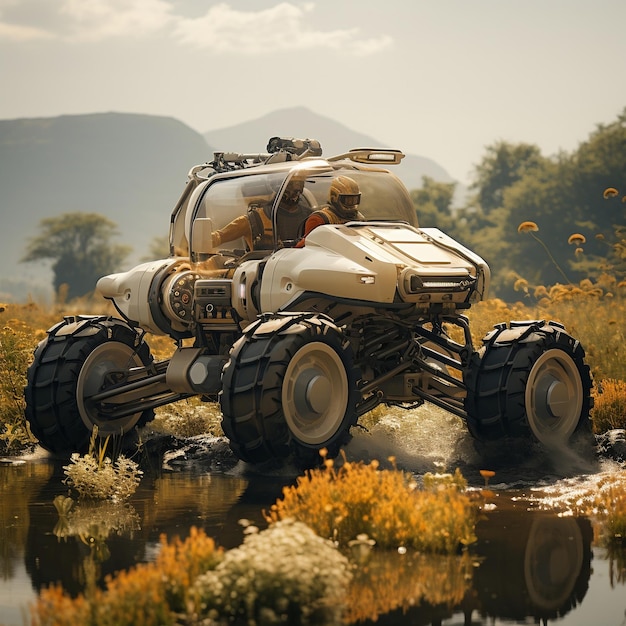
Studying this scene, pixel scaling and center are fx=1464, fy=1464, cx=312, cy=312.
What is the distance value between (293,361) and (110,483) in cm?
193

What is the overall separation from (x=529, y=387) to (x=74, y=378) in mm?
4870

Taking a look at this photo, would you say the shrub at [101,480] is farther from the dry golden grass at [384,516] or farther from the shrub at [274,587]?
the shrub at [274,587]

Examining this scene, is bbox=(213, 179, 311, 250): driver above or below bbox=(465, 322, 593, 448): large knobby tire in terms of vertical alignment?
above

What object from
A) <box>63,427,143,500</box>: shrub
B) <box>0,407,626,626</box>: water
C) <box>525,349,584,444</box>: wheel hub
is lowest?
<box>0,407,626,626</box>: water

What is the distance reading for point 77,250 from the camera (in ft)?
540

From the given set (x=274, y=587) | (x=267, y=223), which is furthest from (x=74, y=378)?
(x=274, y=587)

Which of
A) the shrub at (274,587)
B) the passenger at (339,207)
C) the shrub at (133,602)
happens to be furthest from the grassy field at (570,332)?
the shrub at (133,602)

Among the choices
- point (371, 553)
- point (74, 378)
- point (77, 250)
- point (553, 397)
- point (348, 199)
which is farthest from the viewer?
point (77, 250)

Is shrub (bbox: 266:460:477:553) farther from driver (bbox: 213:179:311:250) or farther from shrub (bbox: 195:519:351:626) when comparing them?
driver (bbox: 213:179:311:250)

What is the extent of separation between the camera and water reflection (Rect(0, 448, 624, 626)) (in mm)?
8375

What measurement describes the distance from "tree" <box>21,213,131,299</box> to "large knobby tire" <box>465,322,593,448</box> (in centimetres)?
14202

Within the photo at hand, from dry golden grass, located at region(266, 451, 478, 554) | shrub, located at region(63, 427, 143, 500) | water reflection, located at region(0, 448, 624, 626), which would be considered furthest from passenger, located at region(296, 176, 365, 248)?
dry golden grass, located at region(266, 451, 478, 554)

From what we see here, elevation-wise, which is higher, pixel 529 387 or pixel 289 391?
pixel 289 391

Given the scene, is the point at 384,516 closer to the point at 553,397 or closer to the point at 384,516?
the point at 384,516
